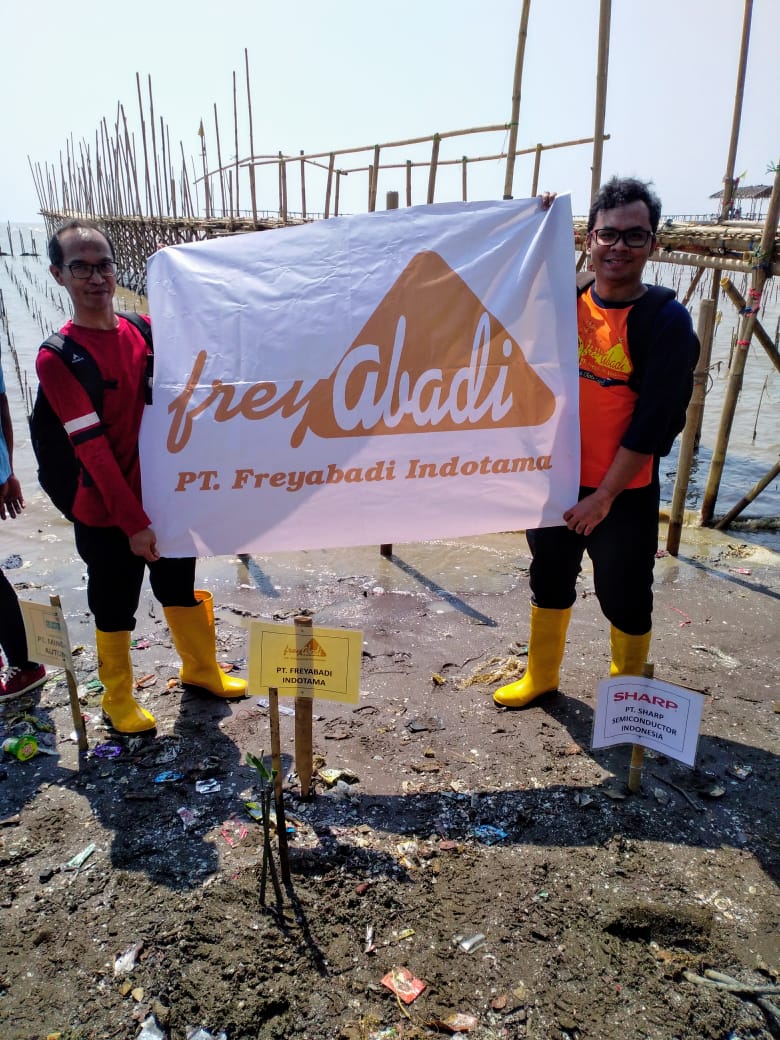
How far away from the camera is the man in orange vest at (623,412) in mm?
2607

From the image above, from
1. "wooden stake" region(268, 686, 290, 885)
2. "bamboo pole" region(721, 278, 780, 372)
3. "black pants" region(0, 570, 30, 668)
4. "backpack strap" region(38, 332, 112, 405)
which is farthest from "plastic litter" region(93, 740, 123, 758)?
"bamboo pole" region(721, 278, 780, 372)

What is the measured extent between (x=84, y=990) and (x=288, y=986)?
24.9 inches

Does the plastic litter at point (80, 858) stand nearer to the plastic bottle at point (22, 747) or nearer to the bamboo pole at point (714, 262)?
the plastic bottle at point (22, 747)

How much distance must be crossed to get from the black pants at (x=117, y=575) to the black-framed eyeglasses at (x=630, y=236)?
2.24 m

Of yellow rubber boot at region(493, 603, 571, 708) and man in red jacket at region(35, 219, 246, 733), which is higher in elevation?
man in red jacket at region(35, 219, 246, 733)

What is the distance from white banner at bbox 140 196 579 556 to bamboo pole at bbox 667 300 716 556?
3016mm

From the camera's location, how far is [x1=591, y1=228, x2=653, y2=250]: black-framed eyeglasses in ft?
8.46

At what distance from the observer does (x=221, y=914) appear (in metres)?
2.26

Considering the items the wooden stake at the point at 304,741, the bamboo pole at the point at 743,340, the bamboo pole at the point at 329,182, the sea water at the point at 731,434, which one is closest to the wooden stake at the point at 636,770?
the wooden stake at the point at 304,741

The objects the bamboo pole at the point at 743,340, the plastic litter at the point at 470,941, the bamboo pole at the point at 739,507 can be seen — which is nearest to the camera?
the plastic litter at the point at 470,941

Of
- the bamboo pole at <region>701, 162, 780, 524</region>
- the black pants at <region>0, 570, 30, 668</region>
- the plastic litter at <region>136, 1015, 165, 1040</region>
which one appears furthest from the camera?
the bamboo pole at <region>701, 162, 780, 524</region>

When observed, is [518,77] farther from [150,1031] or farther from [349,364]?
[150,1031]

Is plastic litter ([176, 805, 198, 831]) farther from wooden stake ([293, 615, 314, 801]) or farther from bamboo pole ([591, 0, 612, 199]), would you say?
bamboo pole ([591, 0, 612, 199])

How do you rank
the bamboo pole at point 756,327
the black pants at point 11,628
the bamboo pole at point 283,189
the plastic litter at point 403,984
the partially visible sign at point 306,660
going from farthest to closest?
the bamboo pole at point 283,189 < the bamboo pole at point 756,327 < the black pants at point 11,628 < the partially visible sign at point 306,660 < the plastic litter at point 403,984
